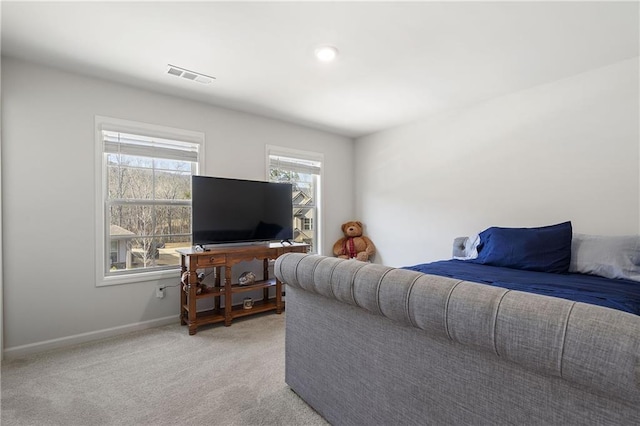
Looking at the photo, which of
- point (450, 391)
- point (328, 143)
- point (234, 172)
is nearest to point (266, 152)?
point (234, 172)

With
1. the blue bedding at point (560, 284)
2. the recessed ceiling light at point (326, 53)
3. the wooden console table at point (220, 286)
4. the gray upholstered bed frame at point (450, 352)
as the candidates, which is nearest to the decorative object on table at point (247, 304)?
the wooden console table at point (220, 286)

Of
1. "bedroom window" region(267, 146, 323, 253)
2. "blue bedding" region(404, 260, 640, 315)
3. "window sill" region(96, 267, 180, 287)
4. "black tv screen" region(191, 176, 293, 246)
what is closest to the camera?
"blue bedding" region(404, 260, 640, 315)

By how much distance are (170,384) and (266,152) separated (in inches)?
106

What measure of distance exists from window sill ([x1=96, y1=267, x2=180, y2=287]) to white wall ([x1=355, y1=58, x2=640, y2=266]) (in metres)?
2.78

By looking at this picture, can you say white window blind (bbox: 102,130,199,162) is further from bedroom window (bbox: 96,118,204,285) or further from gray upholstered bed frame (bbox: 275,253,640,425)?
gray upholstered bed frame (bbox: 275,253,640,425)

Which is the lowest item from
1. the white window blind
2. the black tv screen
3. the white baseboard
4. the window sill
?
the white baseboard

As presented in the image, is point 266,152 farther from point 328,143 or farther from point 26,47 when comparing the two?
point 26,47

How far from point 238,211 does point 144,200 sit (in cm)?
93

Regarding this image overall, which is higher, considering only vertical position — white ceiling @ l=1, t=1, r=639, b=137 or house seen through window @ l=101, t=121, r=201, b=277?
white ceiling @ l=1, t=1, r=639, b=137

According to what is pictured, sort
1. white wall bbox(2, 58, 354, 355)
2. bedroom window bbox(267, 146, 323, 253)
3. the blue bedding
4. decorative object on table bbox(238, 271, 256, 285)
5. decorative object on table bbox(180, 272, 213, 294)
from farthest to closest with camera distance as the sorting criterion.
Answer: bedroom window bbox(267, 146, 323, 253) → decorative object on table bbox(238, 271, 256, 285) → decorative object on table bbox(180, 272, 213, 294) → white wall bbox(2, 58, 354, 355) → the blue bedding

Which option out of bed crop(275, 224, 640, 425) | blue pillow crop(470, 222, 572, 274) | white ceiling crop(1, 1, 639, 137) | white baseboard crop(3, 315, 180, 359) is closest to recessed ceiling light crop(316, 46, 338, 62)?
white ceiling crop(1, 1, 639, 137)

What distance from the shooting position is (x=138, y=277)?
3029mm

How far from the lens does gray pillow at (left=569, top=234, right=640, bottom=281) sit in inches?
83.7

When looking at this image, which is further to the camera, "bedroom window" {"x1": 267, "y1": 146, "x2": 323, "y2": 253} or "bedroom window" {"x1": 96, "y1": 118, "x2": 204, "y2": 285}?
"bedroom window" {"x1": 267, "y1": 146, "x2": 323, "y2": 253}
